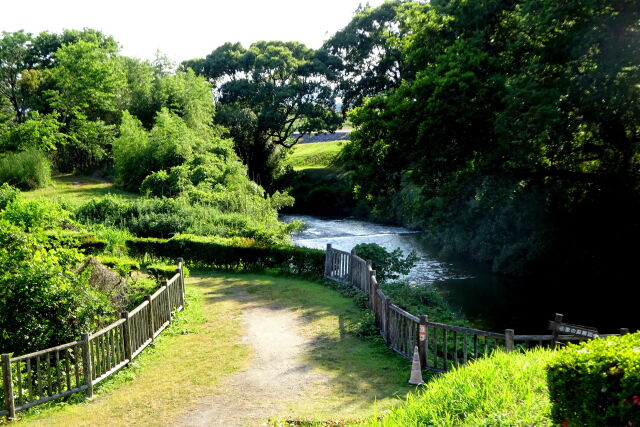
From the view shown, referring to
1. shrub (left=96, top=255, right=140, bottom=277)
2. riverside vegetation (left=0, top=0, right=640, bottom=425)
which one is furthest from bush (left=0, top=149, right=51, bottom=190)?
shrub (left=96, top=255, right=140, bottom=277)

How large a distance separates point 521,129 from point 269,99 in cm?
3810

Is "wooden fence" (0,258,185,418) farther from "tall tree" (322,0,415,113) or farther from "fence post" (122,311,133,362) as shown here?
"tall tree" (322,0,415,113)

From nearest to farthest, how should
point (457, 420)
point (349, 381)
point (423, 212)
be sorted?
1. point (457, 420)
2. point (349, 381)
3. point (423, 212)

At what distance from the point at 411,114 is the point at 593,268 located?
10.5 m

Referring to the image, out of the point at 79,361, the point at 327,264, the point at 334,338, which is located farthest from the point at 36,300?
the point at 327,264

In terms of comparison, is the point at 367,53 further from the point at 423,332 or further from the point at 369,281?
the point at 423,332

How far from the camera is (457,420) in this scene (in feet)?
22.2

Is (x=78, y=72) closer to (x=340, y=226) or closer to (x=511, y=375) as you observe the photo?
(x=340, y=226)

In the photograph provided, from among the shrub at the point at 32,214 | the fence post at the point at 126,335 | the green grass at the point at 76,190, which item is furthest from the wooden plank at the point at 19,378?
the green grass at the point at 76,190

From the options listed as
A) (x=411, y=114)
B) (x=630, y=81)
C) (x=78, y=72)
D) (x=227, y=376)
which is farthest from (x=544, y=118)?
(x=78, y=72)

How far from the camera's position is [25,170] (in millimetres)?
39844

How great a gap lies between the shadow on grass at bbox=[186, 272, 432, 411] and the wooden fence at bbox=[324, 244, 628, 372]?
0.43 meters

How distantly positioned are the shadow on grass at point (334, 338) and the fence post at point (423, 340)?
408 mm

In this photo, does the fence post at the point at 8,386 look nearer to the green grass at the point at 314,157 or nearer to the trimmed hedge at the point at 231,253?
the trimmed hedge at the point at 231,253
